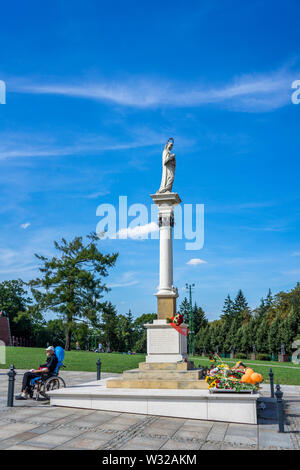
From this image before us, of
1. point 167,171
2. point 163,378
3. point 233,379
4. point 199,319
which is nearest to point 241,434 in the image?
point 233,379

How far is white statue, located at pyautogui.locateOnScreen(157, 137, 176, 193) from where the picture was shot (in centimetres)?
1719

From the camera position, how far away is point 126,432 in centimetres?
878

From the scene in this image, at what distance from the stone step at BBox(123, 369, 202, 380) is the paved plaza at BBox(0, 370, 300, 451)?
2.87m

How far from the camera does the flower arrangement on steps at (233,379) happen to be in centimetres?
1077

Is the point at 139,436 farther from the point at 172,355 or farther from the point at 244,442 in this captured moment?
the point at 172,355

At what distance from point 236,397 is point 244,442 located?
201 centimetres

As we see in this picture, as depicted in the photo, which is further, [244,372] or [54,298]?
[54,298]

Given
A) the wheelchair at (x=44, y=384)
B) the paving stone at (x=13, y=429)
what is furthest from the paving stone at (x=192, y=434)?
the wheelchair at (x=44, y=384)

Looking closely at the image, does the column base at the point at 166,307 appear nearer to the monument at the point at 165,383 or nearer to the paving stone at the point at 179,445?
Result: the monument at the point at 165,383

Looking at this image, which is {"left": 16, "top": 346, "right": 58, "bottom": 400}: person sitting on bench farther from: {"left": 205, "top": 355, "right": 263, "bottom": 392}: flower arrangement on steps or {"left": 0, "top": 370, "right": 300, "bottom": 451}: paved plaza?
{"left": 205, "top": 355, "right": 263, "bottom": 392}: flower arrangement on steps

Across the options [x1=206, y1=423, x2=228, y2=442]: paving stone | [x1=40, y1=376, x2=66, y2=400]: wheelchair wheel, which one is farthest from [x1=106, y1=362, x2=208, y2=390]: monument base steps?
[x1=206, y1=423, x2=228, y2=442]: paving stone

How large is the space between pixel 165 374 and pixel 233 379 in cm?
368
